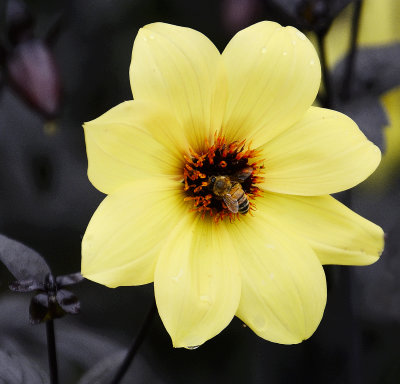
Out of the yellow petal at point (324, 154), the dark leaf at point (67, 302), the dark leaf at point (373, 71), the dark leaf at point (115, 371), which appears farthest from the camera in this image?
the dark leaf at point (373, 71)

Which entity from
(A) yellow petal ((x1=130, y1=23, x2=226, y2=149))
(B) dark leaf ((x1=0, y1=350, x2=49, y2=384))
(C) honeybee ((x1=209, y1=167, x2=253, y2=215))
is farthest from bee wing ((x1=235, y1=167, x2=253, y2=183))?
(B) dark leaf ((x1=0, y1=350, x2=49, y2=384))

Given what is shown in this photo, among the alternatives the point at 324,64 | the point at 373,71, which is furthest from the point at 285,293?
the point at 373,71

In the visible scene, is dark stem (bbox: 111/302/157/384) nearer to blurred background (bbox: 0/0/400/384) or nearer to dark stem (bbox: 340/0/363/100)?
blurred background (bbox: 0/0/400/384)

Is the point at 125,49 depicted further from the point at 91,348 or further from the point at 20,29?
the point at 91,348

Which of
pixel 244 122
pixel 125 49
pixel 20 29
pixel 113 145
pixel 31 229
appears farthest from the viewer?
pixel 125 49

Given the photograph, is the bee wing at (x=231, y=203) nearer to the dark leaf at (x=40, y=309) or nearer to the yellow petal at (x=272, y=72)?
the yellow petal at (x=272, y=72)

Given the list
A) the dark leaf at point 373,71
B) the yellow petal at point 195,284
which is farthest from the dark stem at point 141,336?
the dark leaf at point 373,71

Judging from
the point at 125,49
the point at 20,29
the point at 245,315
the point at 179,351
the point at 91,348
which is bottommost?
the point at 179,351

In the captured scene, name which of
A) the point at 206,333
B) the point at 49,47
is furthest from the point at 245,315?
the point at 49,47
